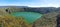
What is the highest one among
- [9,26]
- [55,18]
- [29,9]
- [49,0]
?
[49,0]

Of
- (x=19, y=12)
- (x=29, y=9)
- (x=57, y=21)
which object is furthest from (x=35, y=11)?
(x=57, y=21)

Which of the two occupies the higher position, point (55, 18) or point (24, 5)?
point (24, 5)

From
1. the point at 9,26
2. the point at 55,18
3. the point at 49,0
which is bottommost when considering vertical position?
the point at 9,26

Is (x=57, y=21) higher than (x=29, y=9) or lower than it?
lower

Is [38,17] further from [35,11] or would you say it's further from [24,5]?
[24,5]

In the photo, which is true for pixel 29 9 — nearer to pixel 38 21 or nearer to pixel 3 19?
pixel 38 21

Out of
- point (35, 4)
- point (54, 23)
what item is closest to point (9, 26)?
point (35, 4)

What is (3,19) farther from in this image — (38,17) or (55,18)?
(55,18)
